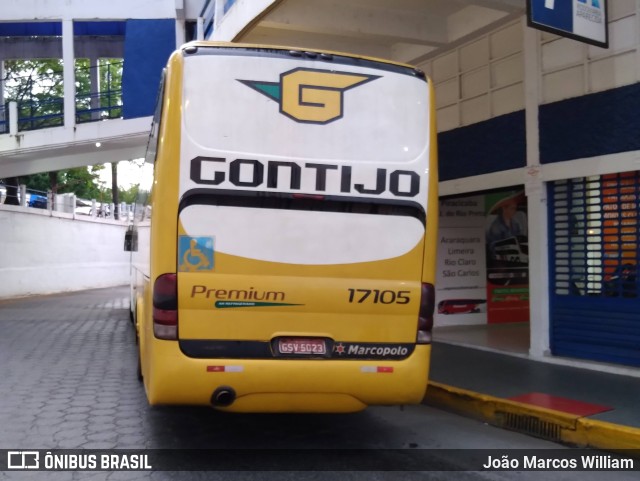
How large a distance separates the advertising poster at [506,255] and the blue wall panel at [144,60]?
10588 millimetres

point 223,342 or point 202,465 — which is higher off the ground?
point 223,342

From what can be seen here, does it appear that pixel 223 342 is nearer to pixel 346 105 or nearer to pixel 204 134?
pixel 204 134

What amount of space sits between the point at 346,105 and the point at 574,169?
14.3 feet

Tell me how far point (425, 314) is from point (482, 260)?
7.37 m

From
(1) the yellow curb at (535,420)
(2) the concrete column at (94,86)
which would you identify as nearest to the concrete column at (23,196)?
(2) the concrete column at (94,86)

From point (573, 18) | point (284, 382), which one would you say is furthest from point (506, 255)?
point (284, 382)

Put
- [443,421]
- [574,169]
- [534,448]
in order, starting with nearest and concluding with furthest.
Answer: [534,448]
[443,421]
[574,169]

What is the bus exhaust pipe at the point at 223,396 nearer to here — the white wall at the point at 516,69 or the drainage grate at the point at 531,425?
the drainage grate at the point at 531,425

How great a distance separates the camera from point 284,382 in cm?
507

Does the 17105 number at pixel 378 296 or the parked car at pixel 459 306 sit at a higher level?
the 17105 number at pixel 378 296

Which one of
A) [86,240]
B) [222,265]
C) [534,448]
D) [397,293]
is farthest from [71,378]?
[86,240]

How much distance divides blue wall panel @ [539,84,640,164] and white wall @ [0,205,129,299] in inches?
746

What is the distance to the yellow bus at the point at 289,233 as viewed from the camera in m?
4.93

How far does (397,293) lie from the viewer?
5336 mm
